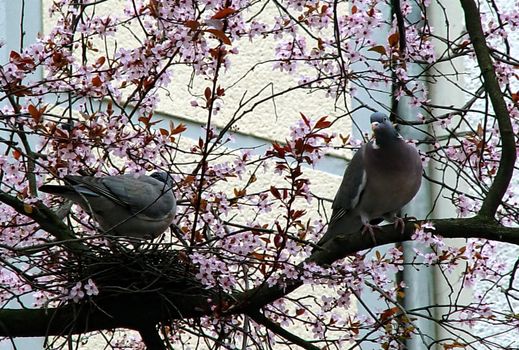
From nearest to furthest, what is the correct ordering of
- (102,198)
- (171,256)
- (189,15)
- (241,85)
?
(189,15) < (171,256) < (102,198) < (241,85)

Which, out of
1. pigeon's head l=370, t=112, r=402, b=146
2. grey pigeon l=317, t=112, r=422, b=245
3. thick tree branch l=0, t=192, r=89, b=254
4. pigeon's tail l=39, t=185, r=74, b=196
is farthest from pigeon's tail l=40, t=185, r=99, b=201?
pigeon's head l=370, t=112, r=402, b=146

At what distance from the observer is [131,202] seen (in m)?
3.75

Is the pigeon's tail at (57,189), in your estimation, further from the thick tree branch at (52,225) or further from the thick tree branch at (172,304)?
the thick tree branch at (172,304)

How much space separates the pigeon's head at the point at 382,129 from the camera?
375 centimetres

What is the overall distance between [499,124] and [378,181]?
1032mm

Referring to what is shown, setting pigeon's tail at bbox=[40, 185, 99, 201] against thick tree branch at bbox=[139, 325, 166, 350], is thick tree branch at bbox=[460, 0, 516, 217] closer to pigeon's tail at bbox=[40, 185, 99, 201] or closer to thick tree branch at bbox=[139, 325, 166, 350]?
thick tree branch at bbox=[139, 325, 166, 350]

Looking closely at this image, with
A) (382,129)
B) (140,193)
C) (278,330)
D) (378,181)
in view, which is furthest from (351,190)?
(278,330)

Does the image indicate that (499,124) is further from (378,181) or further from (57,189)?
(57,189)

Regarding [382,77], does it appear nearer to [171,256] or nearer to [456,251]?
[456,251]

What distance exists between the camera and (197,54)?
3.18 meters

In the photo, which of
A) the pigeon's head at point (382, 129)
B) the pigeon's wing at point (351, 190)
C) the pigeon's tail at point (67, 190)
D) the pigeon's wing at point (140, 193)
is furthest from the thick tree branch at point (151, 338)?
the pigeon's head at point (382, 129)

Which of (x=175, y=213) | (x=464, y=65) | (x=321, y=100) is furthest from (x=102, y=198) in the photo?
(x=464, y=65)

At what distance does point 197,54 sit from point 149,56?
0.55 feet

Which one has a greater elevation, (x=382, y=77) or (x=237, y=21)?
(x=382, y=77)
